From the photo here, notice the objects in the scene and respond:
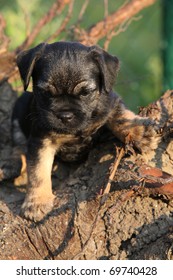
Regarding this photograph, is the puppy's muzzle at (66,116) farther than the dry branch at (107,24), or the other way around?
the dry branch at (107,24)

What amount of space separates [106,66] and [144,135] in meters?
0.68

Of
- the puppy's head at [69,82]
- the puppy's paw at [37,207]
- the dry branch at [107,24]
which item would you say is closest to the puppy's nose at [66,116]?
the puppy's head at [69,82]

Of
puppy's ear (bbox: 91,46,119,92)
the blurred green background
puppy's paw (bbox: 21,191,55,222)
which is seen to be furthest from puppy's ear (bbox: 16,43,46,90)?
the blurred green background

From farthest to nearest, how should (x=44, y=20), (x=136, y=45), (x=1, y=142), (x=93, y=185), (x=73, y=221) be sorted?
(x=136, y=45) < (x=44, y=20) < (x=1, y=142) < (x=93, y=185) < (x=73, y=221)

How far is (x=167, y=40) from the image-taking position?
754 cm

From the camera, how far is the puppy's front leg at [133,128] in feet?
16.0

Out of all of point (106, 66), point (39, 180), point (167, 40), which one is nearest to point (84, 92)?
point (106, 66)

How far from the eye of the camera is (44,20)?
7.01m

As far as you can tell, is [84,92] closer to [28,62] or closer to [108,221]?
[28,62]

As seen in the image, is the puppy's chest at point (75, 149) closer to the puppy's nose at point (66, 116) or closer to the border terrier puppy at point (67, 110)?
the border terrier puppy at point (67, 110)

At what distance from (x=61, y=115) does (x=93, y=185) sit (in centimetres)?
66

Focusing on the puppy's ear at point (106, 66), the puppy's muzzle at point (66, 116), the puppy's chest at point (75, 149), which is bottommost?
the puppy's chest at point (75, 149)

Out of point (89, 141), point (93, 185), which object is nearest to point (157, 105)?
point (89, 141)
